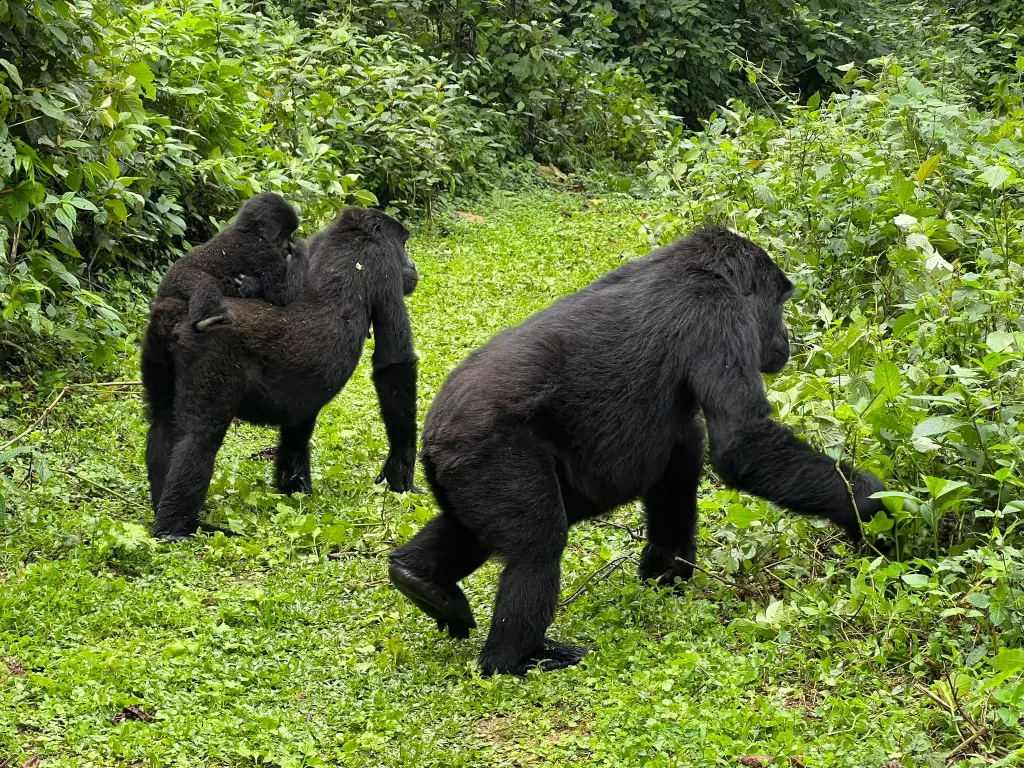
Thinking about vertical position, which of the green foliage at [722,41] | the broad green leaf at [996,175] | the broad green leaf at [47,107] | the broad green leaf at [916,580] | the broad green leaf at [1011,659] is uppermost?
the green foliage at [722,41]

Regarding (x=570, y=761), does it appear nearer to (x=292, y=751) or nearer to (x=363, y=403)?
(x=292, y=751)

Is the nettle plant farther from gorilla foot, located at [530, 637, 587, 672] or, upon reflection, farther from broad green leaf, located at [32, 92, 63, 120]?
broad green leaf, located at [32, 92, 63, 120]

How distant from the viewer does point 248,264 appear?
5.93m

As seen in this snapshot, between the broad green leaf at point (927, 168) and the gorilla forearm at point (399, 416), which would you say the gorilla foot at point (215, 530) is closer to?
the gorilla forearm at point (399, 416)

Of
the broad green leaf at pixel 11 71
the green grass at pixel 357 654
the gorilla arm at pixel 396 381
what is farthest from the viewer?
the gorilla arm at pixel 396 381

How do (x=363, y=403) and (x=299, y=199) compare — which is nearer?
(x=363, y=403)

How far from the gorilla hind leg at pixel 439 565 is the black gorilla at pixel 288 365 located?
166cm

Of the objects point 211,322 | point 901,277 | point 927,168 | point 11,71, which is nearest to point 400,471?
point 211,322

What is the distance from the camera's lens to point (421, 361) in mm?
8078

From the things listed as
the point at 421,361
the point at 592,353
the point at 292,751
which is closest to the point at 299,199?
the point at 421,361

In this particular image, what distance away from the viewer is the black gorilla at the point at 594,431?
4043mm

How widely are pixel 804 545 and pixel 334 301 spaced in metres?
2.78

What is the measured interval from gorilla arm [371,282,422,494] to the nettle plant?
6.80ft

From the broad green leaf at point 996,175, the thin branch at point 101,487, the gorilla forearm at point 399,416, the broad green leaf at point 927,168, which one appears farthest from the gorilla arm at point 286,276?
the broad green leaf at point 996,175
